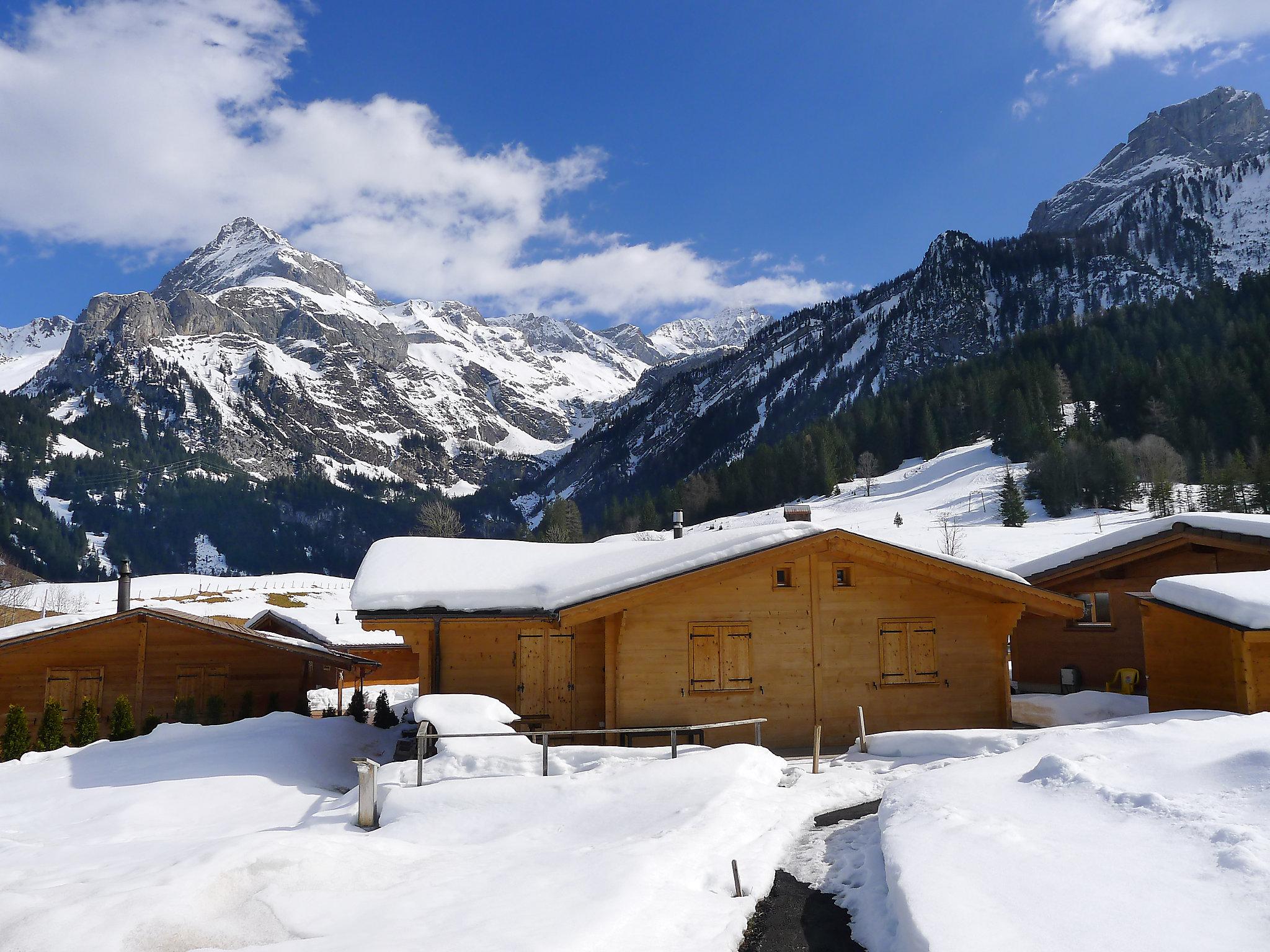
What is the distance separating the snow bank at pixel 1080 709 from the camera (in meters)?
17.5

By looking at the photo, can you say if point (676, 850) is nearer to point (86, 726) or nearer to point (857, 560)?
point (857, 560)

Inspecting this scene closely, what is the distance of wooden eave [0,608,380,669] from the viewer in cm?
2122

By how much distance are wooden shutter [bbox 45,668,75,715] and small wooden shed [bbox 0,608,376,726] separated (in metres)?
0.02

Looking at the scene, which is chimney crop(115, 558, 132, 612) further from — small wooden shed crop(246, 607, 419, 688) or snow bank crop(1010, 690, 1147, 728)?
snow bank crop(1010, 690, 1147, 728)

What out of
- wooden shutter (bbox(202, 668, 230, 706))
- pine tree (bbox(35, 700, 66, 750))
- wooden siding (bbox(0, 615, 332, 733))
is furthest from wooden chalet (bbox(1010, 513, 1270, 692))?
pine tree (bbox(35, 700, 66, 750))

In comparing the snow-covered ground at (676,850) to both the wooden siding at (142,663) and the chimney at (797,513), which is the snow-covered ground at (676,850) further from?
the wooden siding at (142,663)

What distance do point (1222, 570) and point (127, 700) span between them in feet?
93.0

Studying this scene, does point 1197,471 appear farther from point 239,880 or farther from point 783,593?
point 239,880

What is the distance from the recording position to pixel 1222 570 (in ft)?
62.4

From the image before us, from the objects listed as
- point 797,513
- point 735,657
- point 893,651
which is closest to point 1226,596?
point 893,651

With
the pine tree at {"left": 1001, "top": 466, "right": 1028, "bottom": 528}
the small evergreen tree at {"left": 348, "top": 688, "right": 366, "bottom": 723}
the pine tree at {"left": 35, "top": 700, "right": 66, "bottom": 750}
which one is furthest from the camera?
the pine tree at {"left": 1001, "top": 466, "right": 1028, "bottom": 528}

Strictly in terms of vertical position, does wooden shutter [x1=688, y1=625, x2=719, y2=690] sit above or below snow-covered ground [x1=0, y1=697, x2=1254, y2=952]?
above

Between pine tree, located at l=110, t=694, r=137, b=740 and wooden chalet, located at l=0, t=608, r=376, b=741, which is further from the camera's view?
wooden chalet, located at l=0, t=608, r=376, b=741

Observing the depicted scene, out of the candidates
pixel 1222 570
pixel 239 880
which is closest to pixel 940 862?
pixel 239 880
